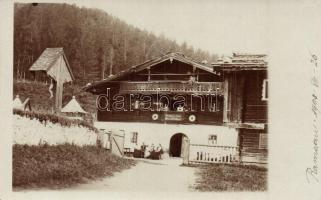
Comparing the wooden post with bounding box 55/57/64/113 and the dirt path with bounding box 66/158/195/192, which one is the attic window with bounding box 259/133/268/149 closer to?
the dirt path with bounding box 66/158/195/192

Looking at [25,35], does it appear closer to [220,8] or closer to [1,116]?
[1,116]

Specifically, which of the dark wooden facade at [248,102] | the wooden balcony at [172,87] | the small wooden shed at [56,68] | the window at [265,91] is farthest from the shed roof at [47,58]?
the window at [265,91]

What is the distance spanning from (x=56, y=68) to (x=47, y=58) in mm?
120

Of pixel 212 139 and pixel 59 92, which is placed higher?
pixel 59 92

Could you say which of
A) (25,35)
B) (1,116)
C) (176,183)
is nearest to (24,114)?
(1,116)

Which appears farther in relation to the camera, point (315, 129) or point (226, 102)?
point (226, 102)

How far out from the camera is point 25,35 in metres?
4.14

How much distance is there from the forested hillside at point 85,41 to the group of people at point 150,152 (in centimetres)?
65

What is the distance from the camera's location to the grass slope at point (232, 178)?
405cm

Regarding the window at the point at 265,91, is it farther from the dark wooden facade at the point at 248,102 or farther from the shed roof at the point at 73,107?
the shed roof at the point at 73,107

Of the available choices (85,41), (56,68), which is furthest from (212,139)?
(56,68)

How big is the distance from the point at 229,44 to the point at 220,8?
29cm

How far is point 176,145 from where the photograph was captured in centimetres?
417

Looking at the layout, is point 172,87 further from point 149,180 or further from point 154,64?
point 149,180
